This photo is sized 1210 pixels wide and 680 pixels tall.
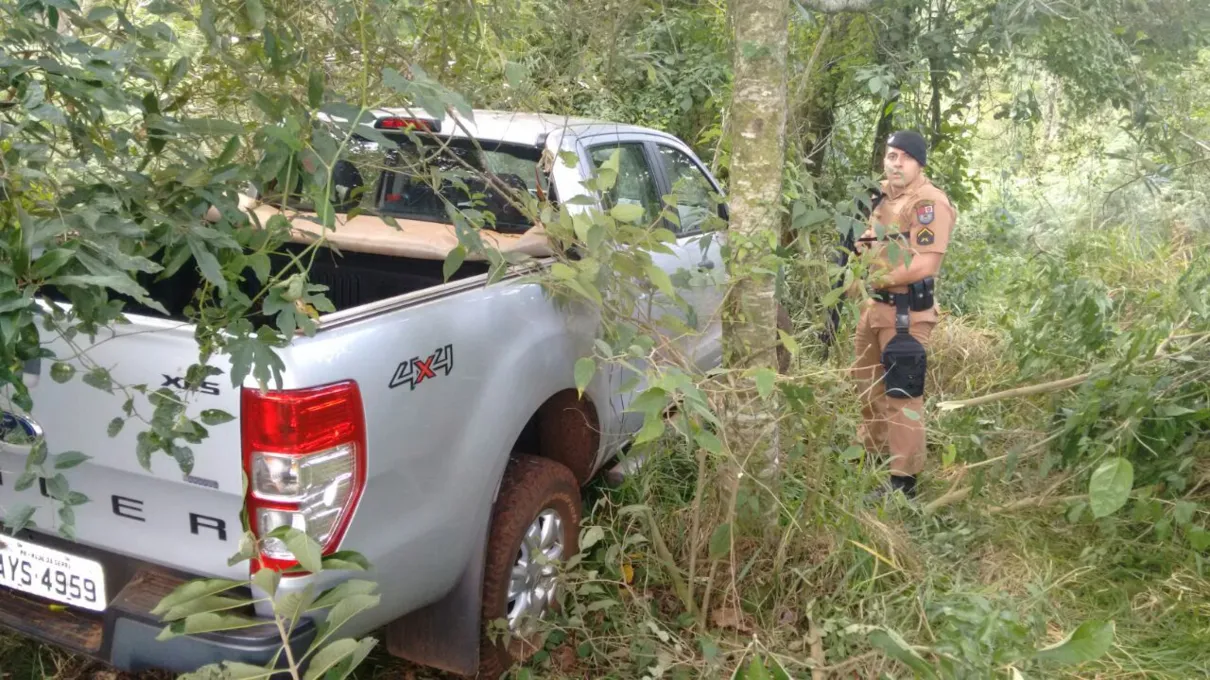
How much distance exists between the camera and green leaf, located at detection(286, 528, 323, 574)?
1438mm

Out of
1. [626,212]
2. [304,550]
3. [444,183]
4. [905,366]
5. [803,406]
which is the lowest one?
[905,366]

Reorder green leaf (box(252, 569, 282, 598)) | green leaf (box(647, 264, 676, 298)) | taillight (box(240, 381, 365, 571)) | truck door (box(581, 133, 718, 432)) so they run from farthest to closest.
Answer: truck door (box(581, 133, 718, 432))
green leaf (box(647, 264, 676, 298))
taillight (box(240, 381, 365, 571))
green leaf (box(252, 569, 282, 598))

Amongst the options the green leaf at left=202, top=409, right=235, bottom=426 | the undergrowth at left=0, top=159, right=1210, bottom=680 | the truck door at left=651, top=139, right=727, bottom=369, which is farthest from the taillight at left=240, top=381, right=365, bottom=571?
the truck door at left=651, top=139, right=727, bottom=369

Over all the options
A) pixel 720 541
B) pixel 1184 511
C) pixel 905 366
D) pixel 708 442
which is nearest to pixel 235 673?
pixel 708 442

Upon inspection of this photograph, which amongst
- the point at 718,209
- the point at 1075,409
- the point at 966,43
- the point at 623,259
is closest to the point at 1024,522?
the point at 1075,409

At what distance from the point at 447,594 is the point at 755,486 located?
1062mm

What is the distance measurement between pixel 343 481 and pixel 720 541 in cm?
115

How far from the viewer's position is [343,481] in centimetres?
201

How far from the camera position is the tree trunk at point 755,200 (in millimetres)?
2744

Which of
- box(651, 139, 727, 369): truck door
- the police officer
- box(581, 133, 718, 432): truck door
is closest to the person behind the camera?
box(581, 133, 718, 432): truck door

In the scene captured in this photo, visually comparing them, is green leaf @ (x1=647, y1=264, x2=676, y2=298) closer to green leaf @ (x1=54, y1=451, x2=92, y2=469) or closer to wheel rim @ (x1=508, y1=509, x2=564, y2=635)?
wheel rim @ (x1=508, y1=509, x2=564, y2=635)

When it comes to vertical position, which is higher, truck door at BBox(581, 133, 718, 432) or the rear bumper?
truck door at BBox(581, 133, 718, 432)

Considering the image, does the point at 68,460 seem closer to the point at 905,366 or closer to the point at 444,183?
the point at 444,183

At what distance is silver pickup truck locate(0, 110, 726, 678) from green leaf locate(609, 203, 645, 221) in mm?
193
